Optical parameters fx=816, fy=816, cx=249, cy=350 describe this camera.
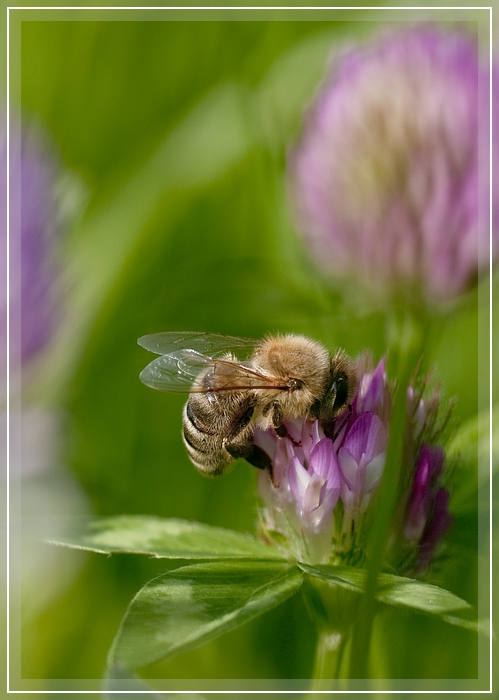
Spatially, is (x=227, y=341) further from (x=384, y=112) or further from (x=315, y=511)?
(x=384, y=112)

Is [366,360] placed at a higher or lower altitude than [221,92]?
lower

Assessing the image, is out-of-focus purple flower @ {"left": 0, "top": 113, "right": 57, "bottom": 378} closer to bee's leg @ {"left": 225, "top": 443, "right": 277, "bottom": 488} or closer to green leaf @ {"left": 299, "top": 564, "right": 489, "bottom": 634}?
bee's leg @ {"left": 225, "top": 443, "right": 277, "bottom": 488}

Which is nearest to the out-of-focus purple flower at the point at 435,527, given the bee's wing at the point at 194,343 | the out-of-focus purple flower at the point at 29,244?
the bee's wing at the point at 194,343

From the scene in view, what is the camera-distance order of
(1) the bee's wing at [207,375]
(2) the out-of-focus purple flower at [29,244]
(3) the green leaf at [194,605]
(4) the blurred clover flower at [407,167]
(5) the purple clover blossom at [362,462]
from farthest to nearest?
1. (2) the out-of-focus purple flower at [29,244]
2. (4) the blurred clover flower at [407,167]
3. (1) the bee's wing at [207,375]
4. (5) the purple clover blossom at [362,462]
5. (3) the green leaf at [194,605]

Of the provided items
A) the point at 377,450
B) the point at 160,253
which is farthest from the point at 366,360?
the point at 160,253

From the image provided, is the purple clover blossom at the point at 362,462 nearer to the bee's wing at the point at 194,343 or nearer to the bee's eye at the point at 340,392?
the bee's eye at the point at 340,392
